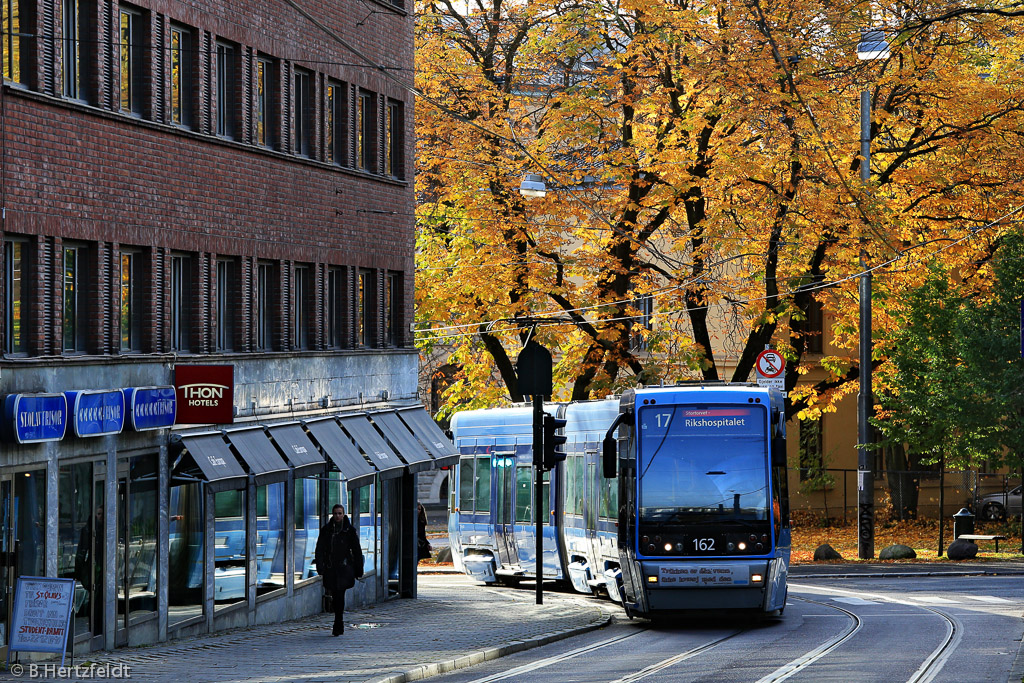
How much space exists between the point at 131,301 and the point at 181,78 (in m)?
3.23

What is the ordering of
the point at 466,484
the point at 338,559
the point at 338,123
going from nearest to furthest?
the point at 338,559 → the point at 338,123 → the point at 466,484

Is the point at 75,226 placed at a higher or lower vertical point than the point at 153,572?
higher

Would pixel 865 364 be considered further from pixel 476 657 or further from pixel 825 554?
pixel 476 657

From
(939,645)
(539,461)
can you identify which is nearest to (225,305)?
(539,461)

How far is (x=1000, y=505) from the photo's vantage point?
154 feet

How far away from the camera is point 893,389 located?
120 ft

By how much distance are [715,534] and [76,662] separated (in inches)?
326

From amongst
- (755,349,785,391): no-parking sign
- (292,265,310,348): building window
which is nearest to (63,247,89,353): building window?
(292,265,310,348): building window

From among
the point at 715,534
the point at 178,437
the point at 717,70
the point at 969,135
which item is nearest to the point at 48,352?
the point at 178,437

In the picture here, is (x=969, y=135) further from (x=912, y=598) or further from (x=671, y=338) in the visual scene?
(x=912, y=598)

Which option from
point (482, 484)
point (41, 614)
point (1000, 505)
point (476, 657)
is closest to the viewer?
point (41, 614)

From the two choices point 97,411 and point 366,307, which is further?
point 366,307

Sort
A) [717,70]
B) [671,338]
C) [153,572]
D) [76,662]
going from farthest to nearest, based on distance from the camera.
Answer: [671,338] → [717,70] → [153,572] → [76,662]

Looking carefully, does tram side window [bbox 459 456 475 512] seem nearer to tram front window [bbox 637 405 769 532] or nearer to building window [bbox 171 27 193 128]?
tram front window [bbox 637 405 769 532]
